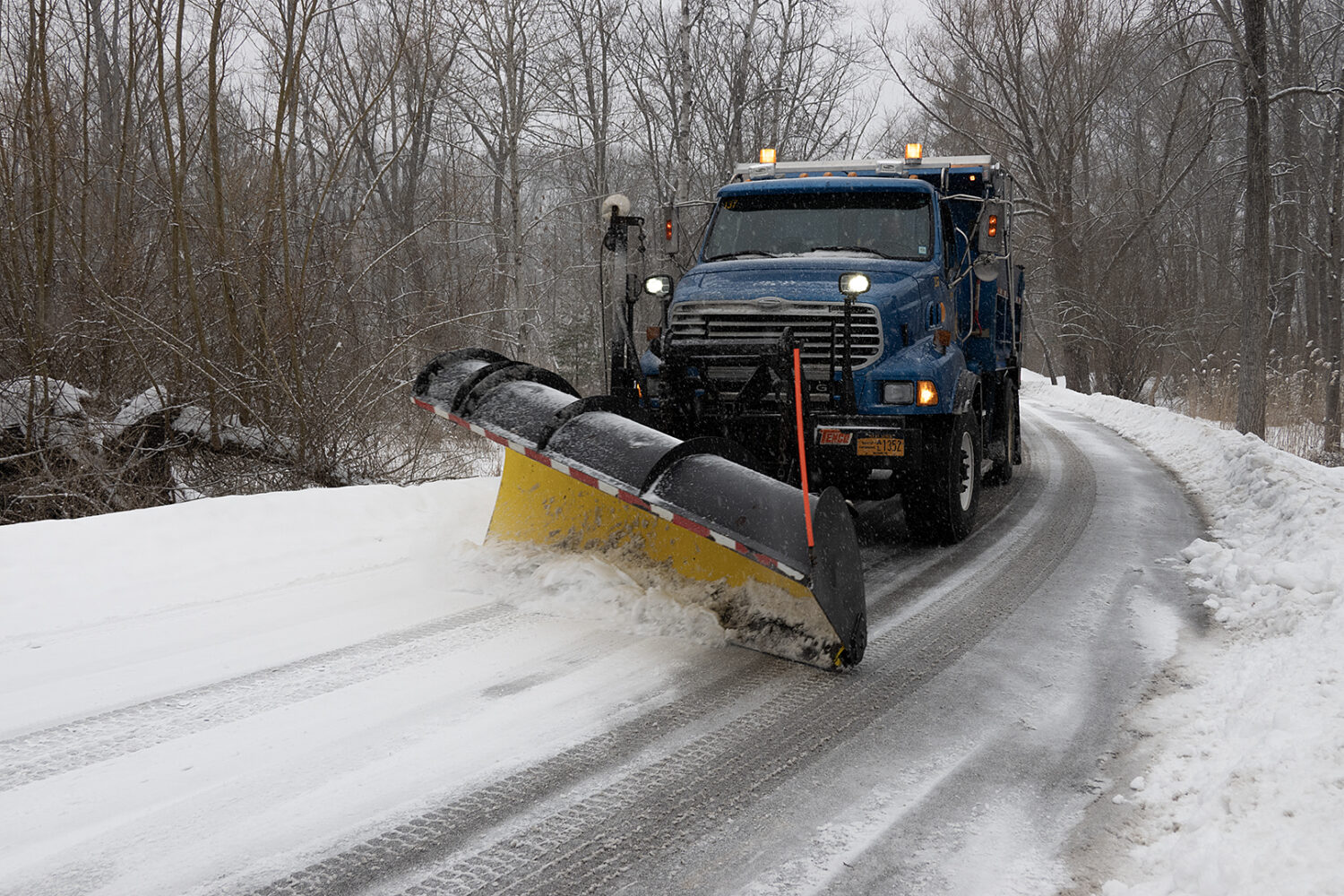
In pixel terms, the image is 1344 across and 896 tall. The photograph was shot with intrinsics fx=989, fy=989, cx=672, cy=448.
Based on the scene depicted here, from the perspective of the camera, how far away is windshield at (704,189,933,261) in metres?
7.38

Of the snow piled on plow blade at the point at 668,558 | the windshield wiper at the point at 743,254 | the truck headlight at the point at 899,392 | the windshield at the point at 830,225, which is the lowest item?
the snow piled on plow blade at the point at 668,558

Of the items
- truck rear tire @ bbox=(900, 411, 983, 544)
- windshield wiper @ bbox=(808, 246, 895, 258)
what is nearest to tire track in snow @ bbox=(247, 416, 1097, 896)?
truck rear tire @ bbox=(900, 411, 983, 544)

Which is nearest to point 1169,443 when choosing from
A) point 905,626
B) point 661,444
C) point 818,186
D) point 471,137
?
point 818,186

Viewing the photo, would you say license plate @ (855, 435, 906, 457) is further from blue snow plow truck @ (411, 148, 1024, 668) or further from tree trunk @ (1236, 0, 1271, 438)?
tree trunk @ (1236, 0, 1271, 438)

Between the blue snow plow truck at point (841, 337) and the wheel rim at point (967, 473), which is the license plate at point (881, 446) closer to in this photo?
the blue snow plow truck at point (841, 337)

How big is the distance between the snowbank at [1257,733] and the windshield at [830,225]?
9.78 ft

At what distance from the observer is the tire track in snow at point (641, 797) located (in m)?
2.66

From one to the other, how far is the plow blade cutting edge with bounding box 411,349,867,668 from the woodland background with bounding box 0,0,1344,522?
1.88 metres

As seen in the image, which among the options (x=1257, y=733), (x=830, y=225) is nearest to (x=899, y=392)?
(x=830, y=225)

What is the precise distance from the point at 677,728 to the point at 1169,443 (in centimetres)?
1207

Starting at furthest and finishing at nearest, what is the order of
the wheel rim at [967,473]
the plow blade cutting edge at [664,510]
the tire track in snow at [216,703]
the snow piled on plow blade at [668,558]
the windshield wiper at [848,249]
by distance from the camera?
the wheel rim at [967,473]
the windshield wiper at [848,249]
the snow piled on plow blade at [668,558]
the plow blade cutting edge at [664,510]
the tire track in snow at [216,703]

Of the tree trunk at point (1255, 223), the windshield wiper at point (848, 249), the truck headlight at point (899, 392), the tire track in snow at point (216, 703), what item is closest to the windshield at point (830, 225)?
the windshield wiper at point (848, 249)

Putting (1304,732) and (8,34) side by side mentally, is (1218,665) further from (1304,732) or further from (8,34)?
(8,34)

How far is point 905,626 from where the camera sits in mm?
5055
